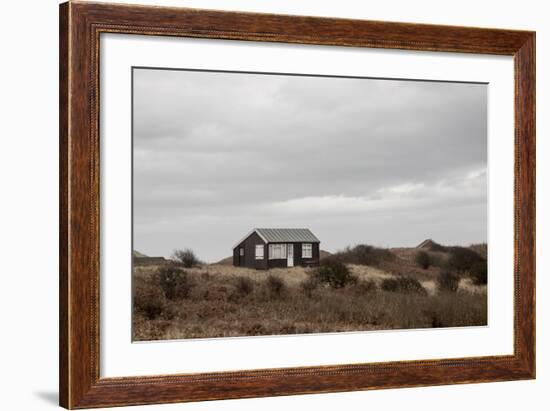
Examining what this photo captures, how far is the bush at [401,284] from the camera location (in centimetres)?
442

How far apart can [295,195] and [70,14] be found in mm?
1303

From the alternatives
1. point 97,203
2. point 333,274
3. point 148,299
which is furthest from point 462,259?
point 97,203

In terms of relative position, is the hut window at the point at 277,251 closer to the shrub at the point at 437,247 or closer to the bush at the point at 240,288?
the bush at the point at 240,288

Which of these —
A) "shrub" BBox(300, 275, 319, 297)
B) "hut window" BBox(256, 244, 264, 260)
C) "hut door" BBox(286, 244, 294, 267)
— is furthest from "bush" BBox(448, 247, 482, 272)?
"hut window" BBox(256, 244, 264, 260)

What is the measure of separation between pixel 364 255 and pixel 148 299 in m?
1.06

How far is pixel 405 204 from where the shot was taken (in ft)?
14.5

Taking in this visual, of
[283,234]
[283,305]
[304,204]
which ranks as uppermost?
[304,204]

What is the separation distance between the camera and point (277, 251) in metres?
4.18

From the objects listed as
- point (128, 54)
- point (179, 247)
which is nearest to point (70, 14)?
point (128, 54)

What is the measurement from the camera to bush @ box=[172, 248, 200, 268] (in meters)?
4.11

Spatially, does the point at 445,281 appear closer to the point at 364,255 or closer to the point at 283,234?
the point at 364,255

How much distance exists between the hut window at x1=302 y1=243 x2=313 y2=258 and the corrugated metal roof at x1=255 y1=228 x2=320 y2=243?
0.08 ft

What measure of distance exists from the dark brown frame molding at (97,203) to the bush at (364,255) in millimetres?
496

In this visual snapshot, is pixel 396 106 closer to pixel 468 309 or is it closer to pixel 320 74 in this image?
pixel 320 74
